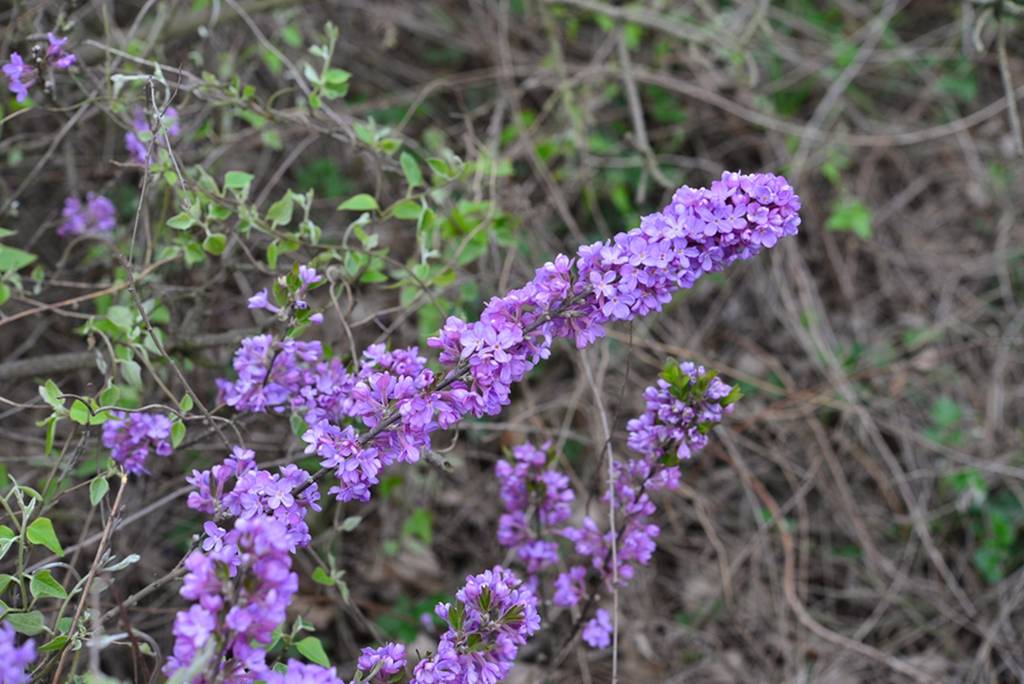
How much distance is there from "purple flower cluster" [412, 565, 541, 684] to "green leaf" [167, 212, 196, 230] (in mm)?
1036

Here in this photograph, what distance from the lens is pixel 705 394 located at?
1931 millimetres

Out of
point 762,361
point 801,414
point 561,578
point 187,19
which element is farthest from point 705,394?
point 187,19

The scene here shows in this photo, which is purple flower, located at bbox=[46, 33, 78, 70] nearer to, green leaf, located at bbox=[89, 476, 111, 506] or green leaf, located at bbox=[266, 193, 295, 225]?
green leaf, located at bbox=[266, 193, 295, 225]

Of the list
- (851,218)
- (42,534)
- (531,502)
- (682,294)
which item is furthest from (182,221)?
(851,218)

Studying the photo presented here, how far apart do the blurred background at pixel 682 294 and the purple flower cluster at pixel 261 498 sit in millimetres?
366

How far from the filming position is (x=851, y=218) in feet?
12.3

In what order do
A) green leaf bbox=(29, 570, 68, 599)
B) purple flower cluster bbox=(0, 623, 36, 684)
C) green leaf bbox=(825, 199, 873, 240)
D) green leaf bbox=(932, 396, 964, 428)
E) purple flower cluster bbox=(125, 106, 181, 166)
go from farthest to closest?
1. green leaf bbox=(825, 199, 873, 240)
2. green leaf bbox=(932, 396, 964, 428)
3. purple flower cluster bbox=(125, 106, 181, 166)
4. green leaf bbox=(29, 570, 68, 599)
5. purple flower cluster bbox=(0, 623, 36, 684)

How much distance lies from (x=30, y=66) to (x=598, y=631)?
1.82 m

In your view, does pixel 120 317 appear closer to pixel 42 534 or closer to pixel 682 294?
pixel 42 534

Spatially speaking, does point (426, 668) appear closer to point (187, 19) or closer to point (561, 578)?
point (561, 578)

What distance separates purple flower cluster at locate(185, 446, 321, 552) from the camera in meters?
1.61

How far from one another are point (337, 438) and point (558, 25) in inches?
109

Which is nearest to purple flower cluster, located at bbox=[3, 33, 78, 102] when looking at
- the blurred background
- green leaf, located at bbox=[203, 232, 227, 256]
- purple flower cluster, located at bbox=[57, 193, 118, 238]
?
the blurred background

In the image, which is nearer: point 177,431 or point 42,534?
point 42,534
